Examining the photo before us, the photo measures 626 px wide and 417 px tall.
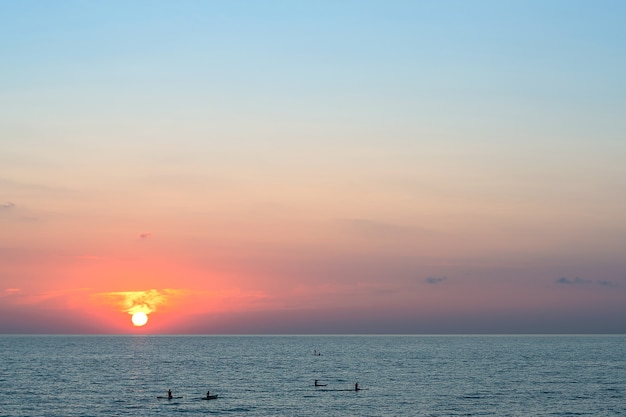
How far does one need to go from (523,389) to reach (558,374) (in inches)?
1684

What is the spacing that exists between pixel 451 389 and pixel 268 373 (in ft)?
191

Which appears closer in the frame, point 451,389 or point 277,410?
point 277,410

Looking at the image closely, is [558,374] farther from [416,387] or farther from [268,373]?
[268,373]

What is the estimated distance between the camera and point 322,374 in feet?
606

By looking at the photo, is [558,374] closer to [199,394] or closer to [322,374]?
[322,374]

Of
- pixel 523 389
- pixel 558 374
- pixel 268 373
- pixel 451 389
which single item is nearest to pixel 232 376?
pixel 268 373

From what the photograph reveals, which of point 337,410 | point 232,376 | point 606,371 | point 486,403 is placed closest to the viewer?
point 337,410

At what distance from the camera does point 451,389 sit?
14450cm

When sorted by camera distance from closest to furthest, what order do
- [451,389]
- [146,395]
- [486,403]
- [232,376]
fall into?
1. [486,403]
2. [146,395]
3. [451,389]
4. [232,376]

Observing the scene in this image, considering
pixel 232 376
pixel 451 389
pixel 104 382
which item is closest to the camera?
pixel 451 389

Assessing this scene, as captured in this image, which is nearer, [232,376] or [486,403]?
[486,403]

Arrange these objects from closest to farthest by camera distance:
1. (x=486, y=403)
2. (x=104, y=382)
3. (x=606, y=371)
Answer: (x=486, y=403), (x=104, y=382), (x=606, y=371)

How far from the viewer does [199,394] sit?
135375 millimetres

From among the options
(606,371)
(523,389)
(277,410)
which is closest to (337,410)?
(277,410)
